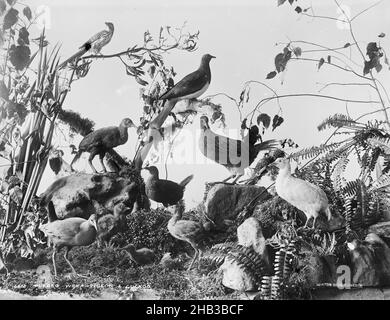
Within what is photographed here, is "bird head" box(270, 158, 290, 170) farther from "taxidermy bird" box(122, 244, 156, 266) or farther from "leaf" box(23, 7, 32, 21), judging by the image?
"leaf" box(23, 7, 32, 21)

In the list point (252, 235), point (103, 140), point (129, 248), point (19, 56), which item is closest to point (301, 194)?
point (252, 235)

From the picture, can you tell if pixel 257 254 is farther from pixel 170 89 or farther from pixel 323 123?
pixel 170 89

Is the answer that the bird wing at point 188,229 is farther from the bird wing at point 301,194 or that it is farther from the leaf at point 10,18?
the leaf at point 10,18

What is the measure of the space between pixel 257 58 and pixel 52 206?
0.96m

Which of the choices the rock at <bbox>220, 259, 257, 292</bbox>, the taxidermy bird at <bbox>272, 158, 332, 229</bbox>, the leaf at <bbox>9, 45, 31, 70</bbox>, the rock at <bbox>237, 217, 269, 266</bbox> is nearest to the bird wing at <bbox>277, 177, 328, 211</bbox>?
the taxidermy bird at <bbox>272, 158, 332, 229</bbox>

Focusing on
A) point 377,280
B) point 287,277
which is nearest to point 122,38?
point 287,277

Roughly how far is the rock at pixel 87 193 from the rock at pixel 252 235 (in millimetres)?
411

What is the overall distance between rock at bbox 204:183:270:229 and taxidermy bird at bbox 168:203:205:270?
0.07m

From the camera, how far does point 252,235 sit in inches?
72.1

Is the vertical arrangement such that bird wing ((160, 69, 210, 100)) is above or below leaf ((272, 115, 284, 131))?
above

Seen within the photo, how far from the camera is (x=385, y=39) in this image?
6.14ft

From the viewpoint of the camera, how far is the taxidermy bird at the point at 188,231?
1.85m

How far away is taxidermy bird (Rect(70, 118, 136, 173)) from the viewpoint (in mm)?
1896

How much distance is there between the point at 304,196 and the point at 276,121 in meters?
0.30
